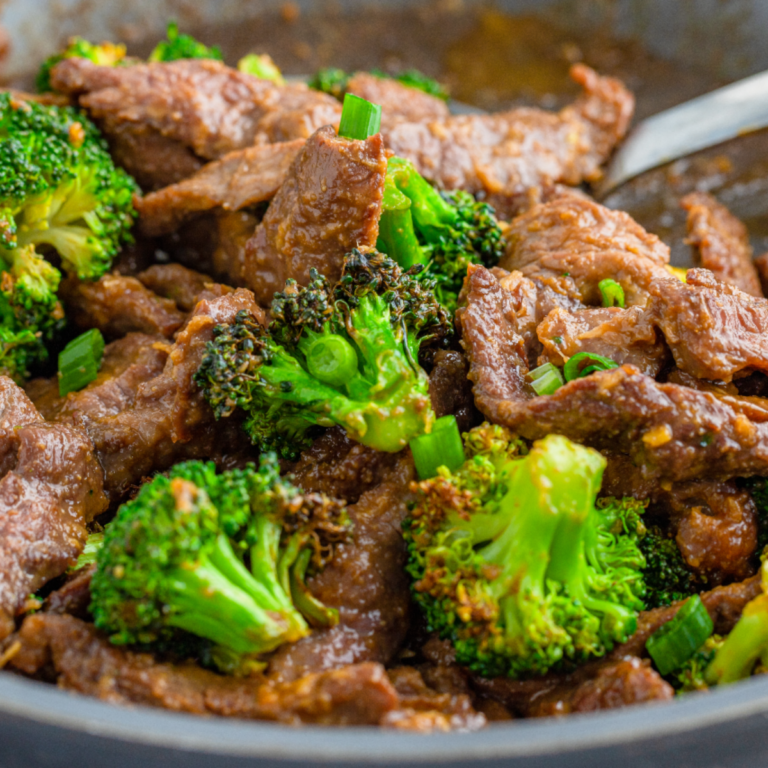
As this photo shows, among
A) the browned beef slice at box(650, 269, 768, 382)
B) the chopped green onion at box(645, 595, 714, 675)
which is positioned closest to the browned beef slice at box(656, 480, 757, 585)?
the chopped green onion at box(645, 595, 714, 675)

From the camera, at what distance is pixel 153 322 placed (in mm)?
3016

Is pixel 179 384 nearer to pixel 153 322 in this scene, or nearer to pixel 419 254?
pixel 153 322

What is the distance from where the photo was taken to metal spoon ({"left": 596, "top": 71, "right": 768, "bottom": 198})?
3.80 m

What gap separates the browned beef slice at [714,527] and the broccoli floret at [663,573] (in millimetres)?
30

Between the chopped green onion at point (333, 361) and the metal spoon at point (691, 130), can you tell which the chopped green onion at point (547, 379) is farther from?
the metal spoon at point (691, 130)

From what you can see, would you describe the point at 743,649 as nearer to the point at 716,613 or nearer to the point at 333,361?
the point at 716,613

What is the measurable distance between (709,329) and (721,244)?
126 centimetres

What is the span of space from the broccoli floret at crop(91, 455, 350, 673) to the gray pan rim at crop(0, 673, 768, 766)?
1.36 ft

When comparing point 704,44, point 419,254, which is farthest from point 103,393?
point 704,44

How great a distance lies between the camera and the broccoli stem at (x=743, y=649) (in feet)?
6.57

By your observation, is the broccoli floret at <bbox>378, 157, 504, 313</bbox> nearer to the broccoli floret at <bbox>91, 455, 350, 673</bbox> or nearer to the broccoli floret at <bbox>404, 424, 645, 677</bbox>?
the broccoli floret at <bbox>404, 424, 645, 677</bbox>

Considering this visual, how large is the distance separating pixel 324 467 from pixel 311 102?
1.72 metres

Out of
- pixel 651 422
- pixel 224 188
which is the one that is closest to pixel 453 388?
pixel 651 422

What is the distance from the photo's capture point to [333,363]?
2.23 meters
